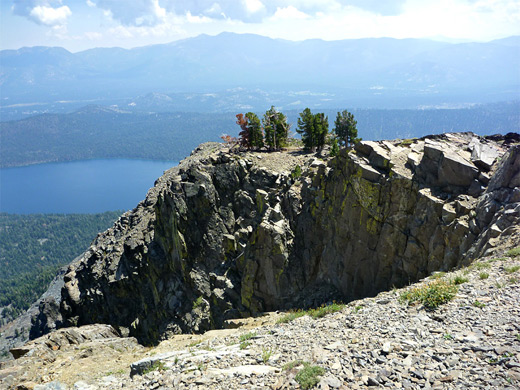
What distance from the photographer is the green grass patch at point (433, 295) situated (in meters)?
15.6

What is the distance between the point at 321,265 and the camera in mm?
32688

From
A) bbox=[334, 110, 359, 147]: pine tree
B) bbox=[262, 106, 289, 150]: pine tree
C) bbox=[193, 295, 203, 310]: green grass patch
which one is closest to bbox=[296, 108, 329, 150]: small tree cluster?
bbox=[334, 110, 359, 147]: pine tree

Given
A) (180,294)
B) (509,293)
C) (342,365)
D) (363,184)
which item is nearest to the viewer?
(342,365)

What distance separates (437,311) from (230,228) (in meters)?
26.1

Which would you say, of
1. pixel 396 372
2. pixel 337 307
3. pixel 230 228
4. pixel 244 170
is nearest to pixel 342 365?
pixel 396 372

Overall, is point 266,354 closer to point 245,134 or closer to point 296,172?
point 296,172

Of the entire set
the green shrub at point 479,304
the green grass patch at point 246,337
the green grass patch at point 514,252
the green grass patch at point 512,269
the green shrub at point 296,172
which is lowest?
the green grass patch at point 246,337

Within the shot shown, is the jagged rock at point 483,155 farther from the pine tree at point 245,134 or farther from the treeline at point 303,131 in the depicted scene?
the pine tree at point 245,134

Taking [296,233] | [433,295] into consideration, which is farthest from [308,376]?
[296,233]

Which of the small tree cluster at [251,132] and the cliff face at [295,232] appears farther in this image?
the small tree cluster at [251,132]

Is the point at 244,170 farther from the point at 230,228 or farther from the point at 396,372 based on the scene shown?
the point at 396,372

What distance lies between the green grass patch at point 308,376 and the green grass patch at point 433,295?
6321 mm

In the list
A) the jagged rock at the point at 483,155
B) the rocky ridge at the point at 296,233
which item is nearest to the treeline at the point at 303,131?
the rocky ridge at the point at 296,233

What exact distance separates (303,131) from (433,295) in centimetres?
3225
